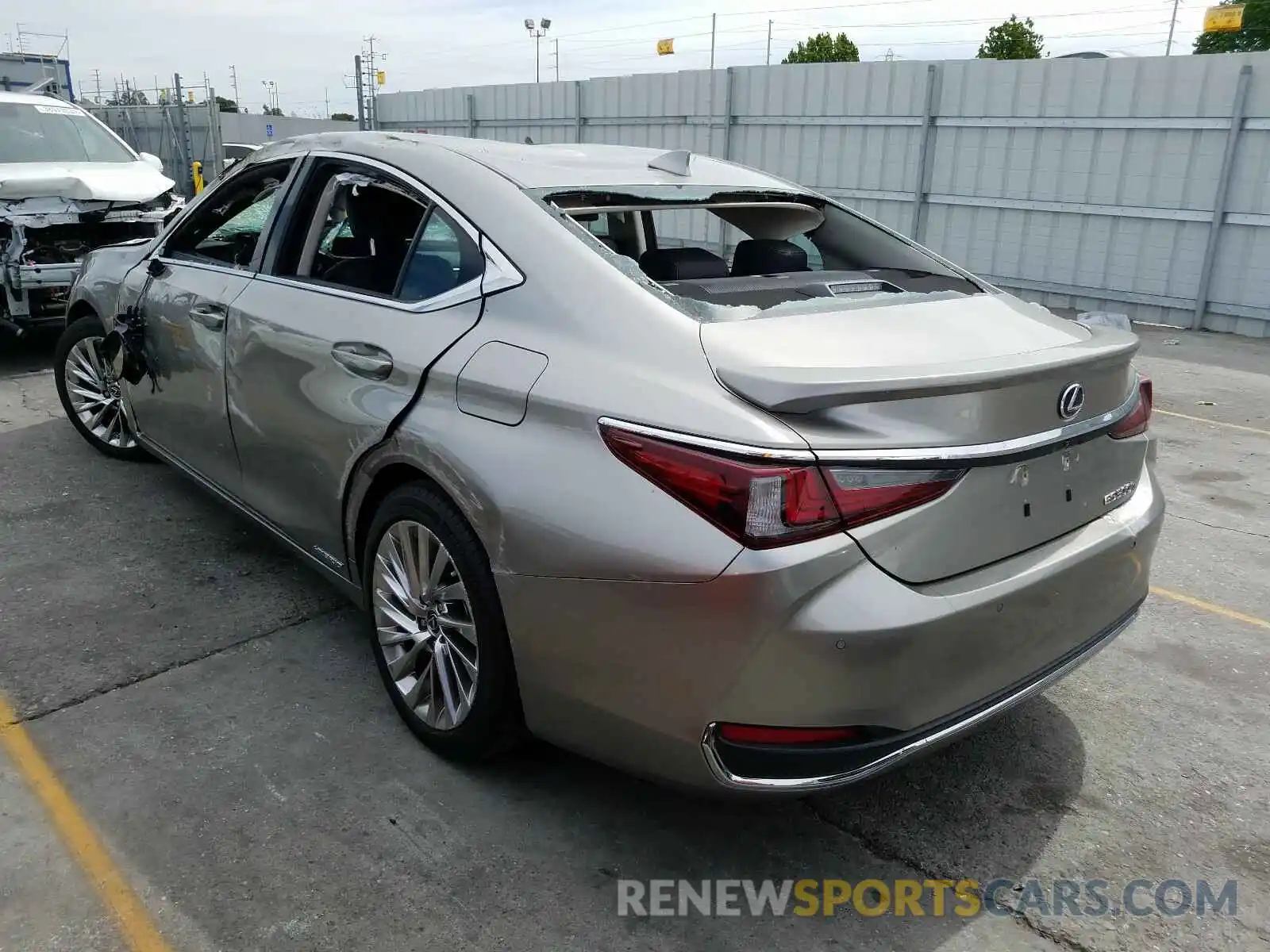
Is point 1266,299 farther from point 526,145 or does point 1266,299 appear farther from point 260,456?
point 260,456

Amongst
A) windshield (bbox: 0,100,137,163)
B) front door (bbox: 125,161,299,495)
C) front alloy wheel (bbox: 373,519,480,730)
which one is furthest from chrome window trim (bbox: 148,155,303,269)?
windshield (bbox: 0,100,137,163)

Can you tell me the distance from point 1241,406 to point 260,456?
701cm

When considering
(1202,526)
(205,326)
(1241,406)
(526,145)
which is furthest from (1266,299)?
(205,326)

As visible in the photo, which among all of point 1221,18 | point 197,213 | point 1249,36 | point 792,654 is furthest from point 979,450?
point 1249,36

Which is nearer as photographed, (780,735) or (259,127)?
(780,735)

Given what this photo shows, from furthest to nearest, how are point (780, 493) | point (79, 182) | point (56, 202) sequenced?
1. point (79, 182)
2. point (56, 202)
3. point (780, 493)

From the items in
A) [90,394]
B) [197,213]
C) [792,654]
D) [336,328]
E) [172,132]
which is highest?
[172,132]

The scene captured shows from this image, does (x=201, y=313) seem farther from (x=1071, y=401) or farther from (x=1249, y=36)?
(x=1249, y=36)

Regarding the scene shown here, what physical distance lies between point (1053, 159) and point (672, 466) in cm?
1143

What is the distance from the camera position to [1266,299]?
10492 mm

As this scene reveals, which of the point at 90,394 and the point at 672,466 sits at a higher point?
the point at 672,466

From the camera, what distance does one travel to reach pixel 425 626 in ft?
9.14

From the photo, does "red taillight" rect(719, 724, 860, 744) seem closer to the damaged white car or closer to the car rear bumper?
the car rear bumper
